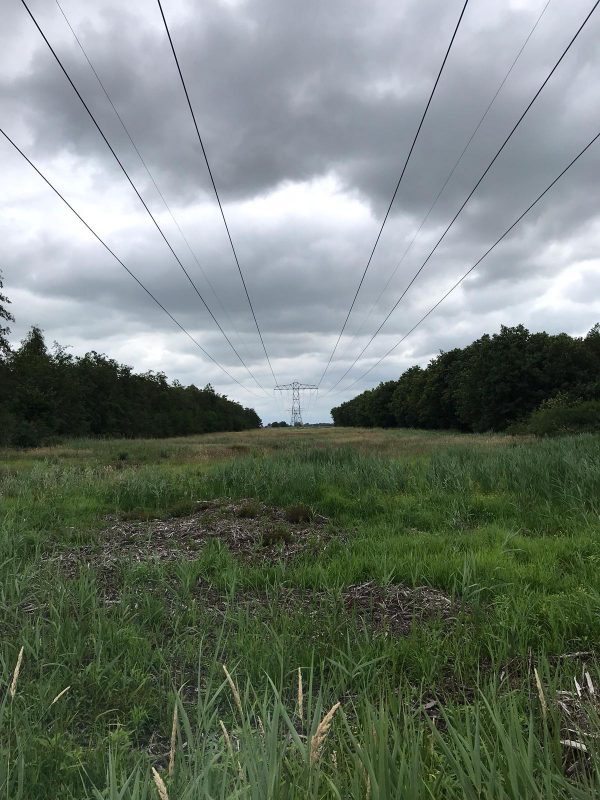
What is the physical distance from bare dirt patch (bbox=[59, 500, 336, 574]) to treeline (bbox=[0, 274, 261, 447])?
1207 inches

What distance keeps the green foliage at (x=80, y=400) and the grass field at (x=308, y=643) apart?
32.0m

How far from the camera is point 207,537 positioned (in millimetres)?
7496

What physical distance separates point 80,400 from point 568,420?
4326 centimetres

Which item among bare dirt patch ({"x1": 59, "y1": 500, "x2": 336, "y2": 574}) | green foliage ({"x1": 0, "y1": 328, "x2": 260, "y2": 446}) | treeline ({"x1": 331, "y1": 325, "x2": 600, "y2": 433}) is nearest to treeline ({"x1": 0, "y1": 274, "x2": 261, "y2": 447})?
green foliage ({"x1": 0, "y1": 328, "x2": 260, "y2": 446})

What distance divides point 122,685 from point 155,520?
18.9 feet

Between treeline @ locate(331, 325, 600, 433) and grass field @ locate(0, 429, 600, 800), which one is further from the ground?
treeline @ locate(331, 325, 600, 433)

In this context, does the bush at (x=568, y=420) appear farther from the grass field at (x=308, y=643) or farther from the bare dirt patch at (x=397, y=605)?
the bare dirt patch at (x=397, y=605)

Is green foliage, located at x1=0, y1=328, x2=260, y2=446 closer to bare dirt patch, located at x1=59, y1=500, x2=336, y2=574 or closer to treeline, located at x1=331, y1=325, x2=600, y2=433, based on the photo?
bare dirt patch, located at x1=59, y1=500, x2=336, y2=574

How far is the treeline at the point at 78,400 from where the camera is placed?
38.3 meters

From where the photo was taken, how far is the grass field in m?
1.79

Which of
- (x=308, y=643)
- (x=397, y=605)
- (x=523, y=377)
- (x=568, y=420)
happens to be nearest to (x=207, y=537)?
(x=397, y=605)

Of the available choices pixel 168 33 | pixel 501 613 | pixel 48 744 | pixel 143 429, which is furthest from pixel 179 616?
pixel 143 429

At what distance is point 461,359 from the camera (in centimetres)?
7725

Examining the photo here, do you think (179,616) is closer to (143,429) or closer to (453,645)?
(453,645)
